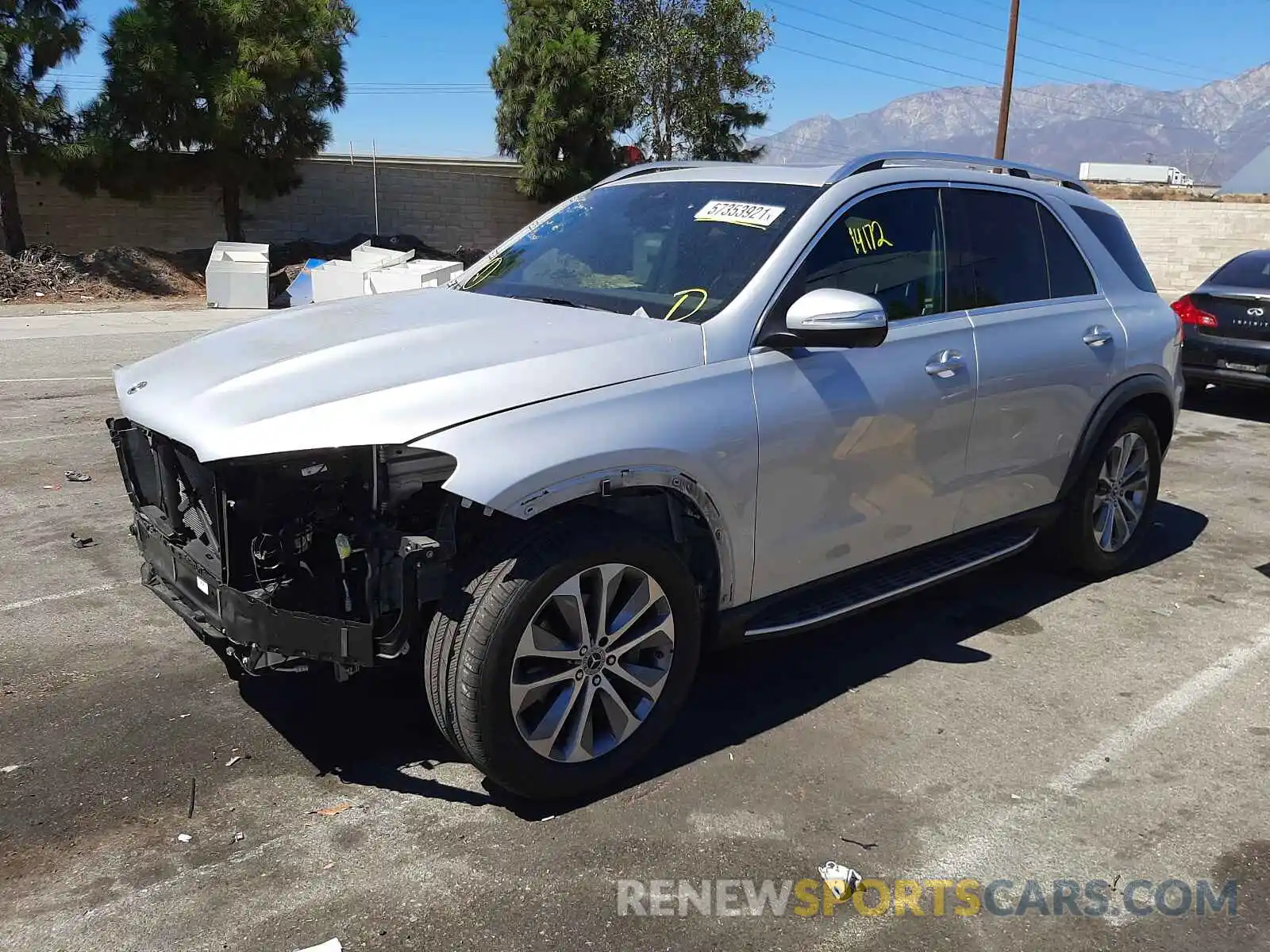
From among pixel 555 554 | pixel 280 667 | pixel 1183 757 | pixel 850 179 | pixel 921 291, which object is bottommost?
pixel 1183 757

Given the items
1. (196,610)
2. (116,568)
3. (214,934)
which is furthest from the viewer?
(116,568)

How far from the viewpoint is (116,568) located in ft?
17.9

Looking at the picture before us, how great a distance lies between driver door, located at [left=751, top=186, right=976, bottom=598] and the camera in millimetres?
3711

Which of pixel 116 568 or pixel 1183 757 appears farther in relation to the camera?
pixel 116 568

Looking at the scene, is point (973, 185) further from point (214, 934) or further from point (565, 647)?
point (214, 934)

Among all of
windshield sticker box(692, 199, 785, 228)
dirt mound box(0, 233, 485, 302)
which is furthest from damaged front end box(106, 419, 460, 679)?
dirt mound box(0, 233, 485, 302)

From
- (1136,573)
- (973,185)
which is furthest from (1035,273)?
(1136,573)

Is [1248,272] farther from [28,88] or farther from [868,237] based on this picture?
[28,88]

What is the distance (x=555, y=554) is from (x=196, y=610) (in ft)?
3.97

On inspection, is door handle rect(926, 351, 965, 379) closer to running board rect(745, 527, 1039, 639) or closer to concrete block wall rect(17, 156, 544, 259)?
running board rect(745, 527, 1039, 639)

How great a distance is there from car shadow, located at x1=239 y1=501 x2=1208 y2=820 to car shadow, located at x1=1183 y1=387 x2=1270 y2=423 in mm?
6412

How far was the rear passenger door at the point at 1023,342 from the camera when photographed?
4.51 metres

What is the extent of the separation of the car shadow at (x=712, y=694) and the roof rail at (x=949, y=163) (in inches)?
75.3

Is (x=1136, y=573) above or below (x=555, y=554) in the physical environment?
below
